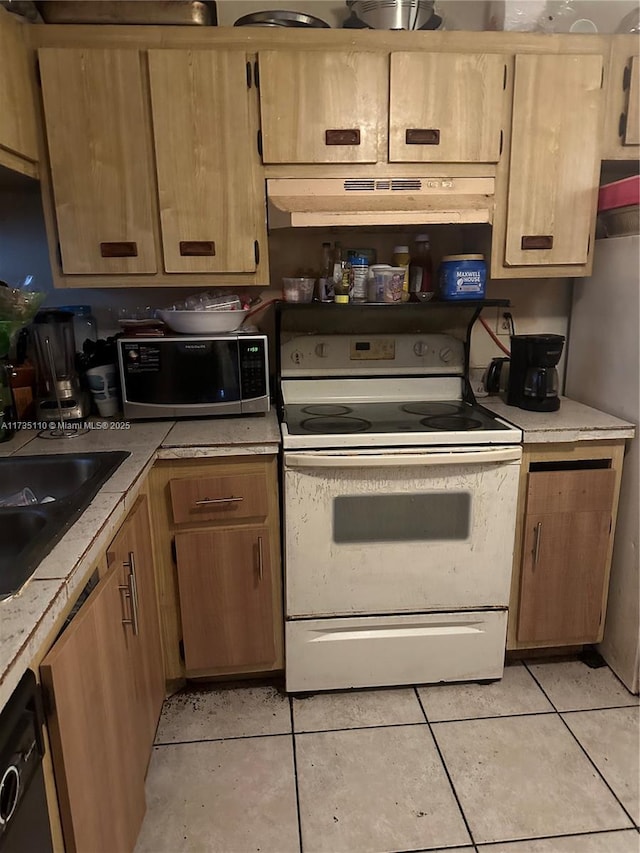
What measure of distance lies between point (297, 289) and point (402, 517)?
0.86 metres

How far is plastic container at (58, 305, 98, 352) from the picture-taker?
213 cm

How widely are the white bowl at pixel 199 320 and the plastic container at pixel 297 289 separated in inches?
7.2

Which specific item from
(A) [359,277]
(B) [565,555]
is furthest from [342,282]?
(B) [565,555]

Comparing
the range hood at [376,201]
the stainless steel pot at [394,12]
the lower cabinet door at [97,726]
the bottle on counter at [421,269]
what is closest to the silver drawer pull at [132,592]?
the lower cabinet door at [97,726]

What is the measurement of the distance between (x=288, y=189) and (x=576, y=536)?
4.80 feet

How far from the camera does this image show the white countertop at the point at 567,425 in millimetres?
1817

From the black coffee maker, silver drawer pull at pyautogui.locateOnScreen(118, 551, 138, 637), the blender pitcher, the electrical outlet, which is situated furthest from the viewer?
the electrical outlet

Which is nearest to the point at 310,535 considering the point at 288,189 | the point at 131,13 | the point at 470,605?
the point at 470,605

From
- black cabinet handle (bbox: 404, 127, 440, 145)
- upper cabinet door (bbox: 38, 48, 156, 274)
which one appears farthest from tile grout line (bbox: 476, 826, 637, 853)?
black cabinet handle (bbox: 404, 127, 440, 145)

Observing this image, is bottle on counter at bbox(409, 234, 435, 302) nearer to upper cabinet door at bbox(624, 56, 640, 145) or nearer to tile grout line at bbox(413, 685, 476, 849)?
upper cabinet door at bbox(624, 56, 640, 145)

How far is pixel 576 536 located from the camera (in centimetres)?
193

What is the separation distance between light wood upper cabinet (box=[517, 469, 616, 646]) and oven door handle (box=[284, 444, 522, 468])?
18cm

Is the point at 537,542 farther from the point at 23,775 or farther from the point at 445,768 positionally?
the point at 23,775

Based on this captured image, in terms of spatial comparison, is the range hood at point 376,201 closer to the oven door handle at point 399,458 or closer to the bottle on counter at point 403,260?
Answer: the bottle on counter at point 403,260
